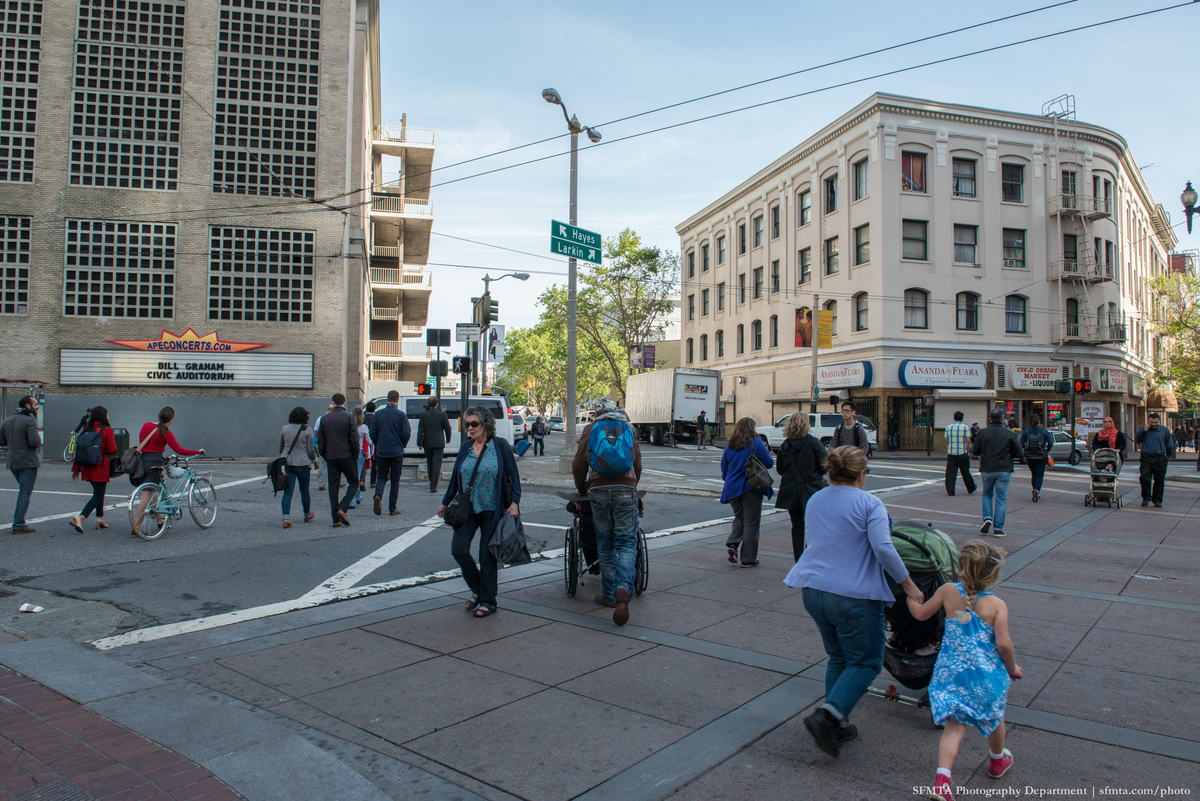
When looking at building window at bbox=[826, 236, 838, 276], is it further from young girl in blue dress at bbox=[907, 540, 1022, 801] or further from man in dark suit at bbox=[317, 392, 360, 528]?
young girl in blue dress at bbox=[907, 540, 1022, 801]

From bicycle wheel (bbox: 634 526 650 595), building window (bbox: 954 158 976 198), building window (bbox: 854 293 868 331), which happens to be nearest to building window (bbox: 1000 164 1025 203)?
building window (bbox: 954 158 976 198)

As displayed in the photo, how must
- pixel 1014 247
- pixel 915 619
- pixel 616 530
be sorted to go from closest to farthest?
1. pixel 915 619
2. pixel 616 530
3. pixel 1014 247

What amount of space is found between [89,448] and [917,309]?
99.8 ft

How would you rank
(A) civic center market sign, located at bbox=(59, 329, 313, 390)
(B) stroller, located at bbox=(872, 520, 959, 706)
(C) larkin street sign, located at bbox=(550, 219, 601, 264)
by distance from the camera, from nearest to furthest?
(B) stroller, located at bbox=(872, 520, 959, 706)
(C) larkin street sign, located at bbox=(550, 219, 601, 264)
(A) civic center market sign, located at bbox=(59, 329, 313, 390)

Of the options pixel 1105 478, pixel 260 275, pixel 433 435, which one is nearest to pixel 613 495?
pixel 433 435

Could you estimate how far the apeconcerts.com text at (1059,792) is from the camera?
10.3ft

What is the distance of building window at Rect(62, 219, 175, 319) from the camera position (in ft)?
79.8

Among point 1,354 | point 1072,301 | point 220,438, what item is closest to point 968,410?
point 1072,301

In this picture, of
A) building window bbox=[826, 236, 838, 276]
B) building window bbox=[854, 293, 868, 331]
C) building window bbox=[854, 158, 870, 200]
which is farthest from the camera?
building window bbox=[826, 236, 838, 276]

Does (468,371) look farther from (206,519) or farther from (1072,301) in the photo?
(1072,301)

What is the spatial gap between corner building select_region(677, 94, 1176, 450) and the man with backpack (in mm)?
27822

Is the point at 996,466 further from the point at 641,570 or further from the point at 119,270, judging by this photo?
the point at 119,270

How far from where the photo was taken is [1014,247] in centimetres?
3344

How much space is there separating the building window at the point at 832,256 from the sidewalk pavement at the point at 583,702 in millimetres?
29532
